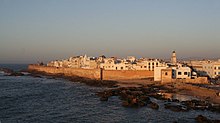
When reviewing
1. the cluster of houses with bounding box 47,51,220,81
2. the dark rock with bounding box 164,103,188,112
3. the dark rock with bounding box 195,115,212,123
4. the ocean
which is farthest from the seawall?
the dark rock with bounding box 195,115,212,123

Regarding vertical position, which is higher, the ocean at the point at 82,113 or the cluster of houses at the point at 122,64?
the cluster of houses at the point at 122,64

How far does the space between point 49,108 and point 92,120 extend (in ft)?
21.0

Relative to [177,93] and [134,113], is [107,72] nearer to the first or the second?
[177,93]

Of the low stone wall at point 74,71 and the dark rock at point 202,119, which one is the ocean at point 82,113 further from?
the low stone wall at point 74,71

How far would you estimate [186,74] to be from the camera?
1821 inches

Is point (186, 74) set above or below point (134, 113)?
above

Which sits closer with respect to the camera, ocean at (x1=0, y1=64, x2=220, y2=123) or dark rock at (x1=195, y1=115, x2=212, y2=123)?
dark rock at (x1=195, y1=115, x2=212, y2=123)

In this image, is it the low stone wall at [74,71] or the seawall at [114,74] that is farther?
the low stone wall at [74,71]

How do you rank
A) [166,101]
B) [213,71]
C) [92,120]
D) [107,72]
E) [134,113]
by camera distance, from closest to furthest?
[92,120]
[134,113]
[166,101]
[213,71]
[107,72]

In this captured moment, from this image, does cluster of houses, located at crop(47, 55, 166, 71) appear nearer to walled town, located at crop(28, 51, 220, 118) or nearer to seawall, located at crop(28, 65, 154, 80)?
walled town, located at crop(28, 51, 220, 118)

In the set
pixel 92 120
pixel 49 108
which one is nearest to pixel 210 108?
pixel 92 120

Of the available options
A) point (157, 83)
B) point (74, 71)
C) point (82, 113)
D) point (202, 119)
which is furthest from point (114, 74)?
point (202, 119)

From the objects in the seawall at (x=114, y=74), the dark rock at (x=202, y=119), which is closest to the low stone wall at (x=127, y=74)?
the seawall at (x=114, y=74)

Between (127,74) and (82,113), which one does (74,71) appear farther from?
(82,113)
